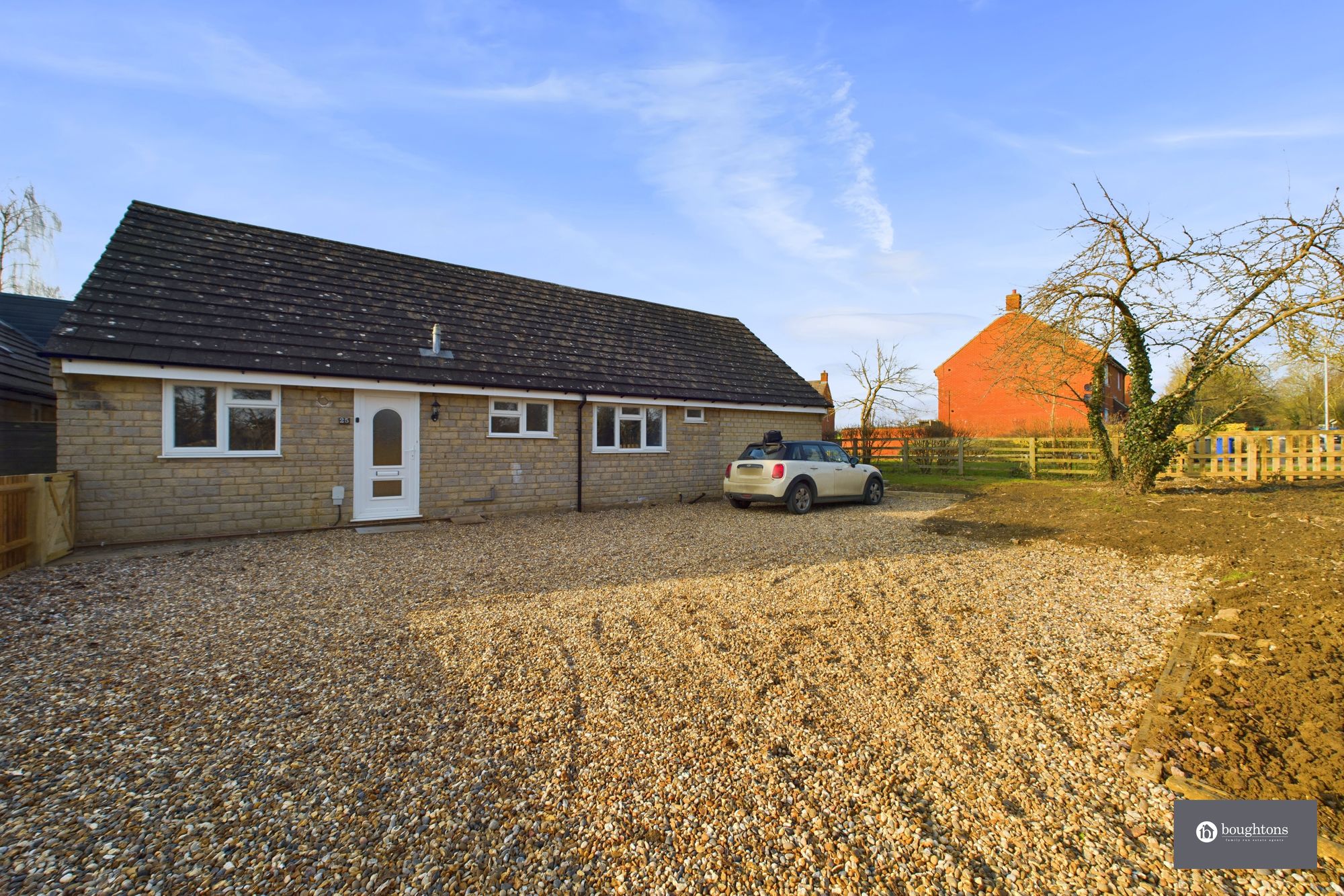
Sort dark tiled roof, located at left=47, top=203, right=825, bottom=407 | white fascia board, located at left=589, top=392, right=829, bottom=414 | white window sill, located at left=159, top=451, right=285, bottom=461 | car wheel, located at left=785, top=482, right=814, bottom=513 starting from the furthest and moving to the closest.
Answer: white fascia board, located at left=589, top=392, right=829, bottom=414
car wheel, located at left=785, top=482, right=814, bottom=513
dark tiled roof, located at left=47, top=203, right=825, bottom=407
white window sill, located at left=159, top=451, right=285, bottom=461

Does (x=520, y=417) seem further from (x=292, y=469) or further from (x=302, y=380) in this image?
(x=292, y=469)

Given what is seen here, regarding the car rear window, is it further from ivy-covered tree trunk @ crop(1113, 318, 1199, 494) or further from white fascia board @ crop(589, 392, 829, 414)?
ivy-covered tree trunk @ crop(1113, 318, 1199, 494)

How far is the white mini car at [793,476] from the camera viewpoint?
12172 millimetres

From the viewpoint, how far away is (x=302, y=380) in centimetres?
982

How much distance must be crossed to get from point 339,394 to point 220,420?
1.73 metres

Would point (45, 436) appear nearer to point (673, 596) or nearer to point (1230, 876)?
point (673, 596)

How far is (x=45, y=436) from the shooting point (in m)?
12.5

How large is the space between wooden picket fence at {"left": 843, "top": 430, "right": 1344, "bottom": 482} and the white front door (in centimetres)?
1717

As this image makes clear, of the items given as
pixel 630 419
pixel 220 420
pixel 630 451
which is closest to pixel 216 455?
pixel 220 420

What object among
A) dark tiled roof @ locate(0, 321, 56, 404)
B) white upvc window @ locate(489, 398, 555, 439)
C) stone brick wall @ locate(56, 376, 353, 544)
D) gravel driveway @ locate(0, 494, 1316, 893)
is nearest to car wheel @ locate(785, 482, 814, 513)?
white upvc window @ locate(489, 398, 555, 439)

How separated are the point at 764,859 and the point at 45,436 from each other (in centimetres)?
1705

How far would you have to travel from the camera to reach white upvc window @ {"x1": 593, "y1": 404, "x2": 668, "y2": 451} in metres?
13.7

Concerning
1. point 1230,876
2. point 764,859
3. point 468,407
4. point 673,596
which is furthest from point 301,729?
point 468,407

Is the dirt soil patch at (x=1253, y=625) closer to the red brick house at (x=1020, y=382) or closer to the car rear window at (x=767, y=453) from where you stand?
the car rear window at (x=767, y=453)
